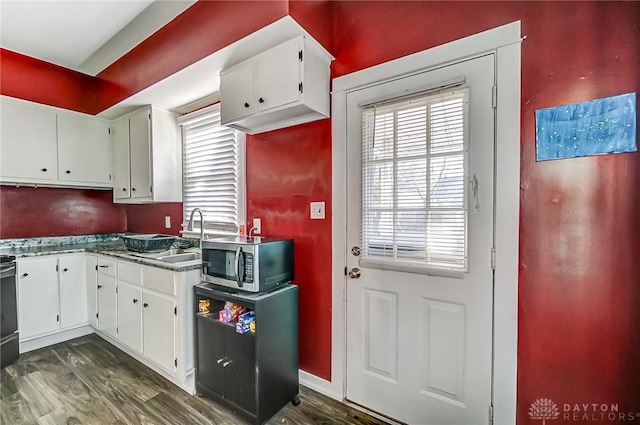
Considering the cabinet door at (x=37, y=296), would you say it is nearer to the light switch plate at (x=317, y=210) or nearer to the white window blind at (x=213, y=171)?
the white window blind at (x=213, y=171)

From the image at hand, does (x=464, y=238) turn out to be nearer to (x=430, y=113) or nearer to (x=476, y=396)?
(x=430, y=113)

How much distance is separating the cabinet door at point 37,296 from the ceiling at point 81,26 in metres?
1.98

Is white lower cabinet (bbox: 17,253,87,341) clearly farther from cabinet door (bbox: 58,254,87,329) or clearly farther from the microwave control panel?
the microwave control panel

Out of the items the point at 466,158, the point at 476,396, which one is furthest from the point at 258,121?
the point at 476,396

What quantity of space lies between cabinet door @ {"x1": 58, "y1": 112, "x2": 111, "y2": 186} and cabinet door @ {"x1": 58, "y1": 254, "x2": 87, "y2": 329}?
34.0 inches

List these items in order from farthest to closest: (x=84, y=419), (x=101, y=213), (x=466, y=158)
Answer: (x=101, y=213) → (x=84, y=419) → (x=466, y=158)

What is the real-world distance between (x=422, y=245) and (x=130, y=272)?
2275 millimetres

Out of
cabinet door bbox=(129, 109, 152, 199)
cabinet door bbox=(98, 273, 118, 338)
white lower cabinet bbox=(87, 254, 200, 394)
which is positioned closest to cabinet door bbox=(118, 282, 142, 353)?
white lower cabinet bbox=(87, 254, 200, 394)

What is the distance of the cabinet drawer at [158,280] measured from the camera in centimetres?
198

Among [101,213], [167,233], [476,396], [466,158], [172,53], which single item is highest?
[172,53]

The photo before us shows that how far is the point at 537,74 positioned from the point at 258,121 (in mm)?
1610

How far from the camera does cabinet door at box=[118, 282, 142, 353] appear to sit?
2.26m

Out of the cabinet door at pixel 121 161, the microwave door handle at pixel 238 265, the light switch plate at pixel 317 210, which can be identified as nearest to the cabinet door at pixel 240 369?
the microwave door handle at pixel 238 265

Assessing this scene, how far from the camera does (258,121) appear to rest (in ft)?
6.66
